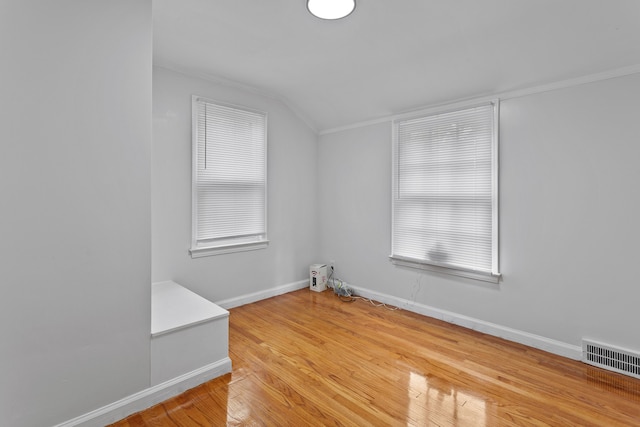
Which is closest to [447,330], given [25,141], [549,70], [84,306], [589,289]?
[589,289]

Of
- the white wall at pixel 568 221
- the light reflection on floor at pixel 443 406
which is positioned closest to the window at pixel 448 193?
the white wall at pixel 568 221

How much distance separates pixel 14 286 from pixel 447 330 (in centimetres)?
325

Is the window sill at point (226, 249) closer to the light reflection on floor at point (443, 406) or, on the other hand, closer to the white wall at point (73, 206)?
the white wall at point (73, 206)

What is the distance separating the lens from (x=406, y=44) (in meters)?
2.60

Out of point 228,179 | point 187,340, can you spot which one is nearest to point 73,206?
point 187,340

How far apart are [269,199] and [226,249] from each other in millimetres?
845

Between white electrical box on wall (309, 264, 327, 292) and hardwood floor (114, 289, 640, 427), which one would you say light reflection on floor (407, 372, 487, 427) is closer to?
hardwood floor (114, 289, 640, 427)

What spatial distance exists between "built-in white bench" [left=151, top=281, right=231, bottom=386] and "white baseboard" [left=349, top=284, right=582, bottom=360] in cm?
211

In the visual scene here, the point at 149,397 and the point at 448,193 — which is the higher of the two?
the point at 448,193

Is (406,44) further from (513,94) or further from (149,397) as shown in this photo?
(149,397)

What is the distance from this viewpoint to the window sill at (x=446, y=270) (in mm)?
2979

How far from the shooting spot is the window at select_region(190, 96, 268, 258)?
336 cm

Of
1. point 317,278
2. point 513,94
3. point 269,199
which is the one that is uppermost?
point 513,94

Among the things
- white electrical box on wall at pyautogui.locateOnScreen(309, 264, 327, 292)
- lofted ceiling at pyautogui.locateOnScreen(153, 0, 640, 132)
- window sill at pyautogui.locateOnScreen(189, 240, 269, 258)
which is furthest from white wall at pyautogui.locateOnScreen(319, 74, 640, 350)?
window sill at pyautogui.locateOnScreen(189, 240, 269, 258)
